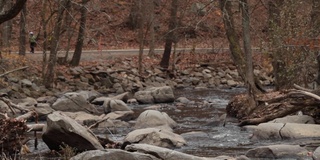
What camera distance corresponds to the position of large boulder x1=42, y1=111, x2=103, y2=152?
39.0ft

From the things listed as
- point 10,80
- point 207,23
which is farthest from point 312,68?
point 207,23

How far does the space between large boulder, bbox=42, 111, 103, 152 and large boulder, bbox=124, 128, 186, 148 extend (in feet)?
3.63

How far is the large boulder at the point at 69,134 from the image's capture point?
1188 centimetres

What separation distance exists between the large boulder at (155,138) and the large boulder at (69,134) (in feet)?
3.63

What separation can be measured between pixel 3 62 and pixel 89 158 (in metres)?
13.2

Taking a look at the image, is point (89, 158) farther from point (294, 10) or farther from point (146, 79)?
point (146, 79)

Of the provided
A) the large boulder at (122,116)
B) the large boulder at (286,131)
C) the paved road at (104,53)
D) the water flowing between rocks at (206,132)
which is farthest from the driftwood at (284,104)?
the paved road at (104,53)

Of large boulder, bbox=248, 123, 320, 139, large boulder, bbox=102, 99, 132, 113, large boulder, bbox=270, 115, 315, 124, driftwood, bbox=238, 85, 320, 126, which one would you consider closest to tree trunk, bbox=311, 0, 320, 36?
driftwood, bbox=238, 85, 320, 126

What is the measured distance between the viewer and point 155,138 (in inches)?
517

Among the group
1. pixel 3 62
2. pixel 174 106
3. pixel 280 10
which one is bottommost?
pixel 174 106

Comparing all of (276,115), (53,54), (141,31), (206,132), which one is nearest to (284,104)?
(276,115)

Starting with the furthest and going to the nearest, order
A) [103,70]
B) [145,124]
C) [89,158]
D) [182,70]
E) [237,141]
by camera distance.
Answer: [182,70] → [103,70] → [145,124] → [237,141] → [89,158]

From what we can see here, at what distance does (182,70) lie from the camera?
33781 mm

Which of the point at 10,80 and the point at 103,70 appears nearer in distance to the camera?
the point at 10,80
